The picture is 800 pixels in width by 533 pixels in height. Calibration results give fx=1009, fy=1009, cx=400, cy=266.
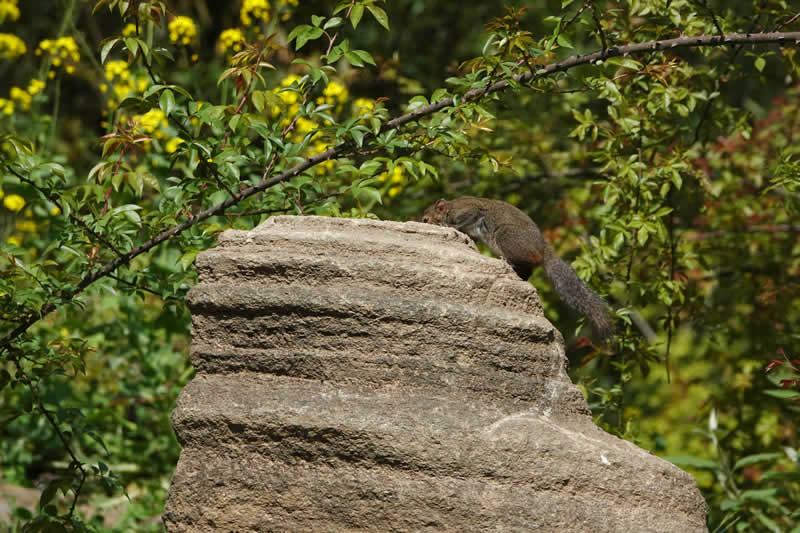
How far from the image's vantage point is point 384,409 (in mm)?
2814

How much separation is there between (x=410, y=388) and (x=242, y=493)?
1.84 feet

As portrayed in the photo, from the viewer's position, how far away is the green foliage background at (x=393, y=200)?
12.0 ft

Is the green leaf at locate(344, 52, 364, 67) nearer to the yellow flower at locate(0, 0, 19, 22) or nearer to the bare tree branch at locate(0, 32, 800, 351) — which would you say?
the bare tree branch at locate(0, 32, 800, 351)

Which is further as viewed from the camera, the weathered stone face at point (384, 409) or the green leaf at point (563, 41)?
the green leaf at point (563, 41)

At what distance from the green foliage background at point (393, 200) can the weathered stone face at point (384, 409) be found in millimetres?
699

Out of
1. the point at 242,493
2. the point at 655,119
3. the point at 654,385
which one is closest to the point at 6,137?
the point at 242,493

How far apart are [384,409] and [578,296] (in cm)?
147

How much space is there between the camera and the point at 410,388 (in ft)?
9.49

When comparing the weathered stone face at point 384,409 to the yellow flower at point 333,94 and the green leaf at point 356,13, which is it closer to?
the green leaf at point 356,13

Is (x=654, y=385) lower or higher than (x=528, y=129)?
lower

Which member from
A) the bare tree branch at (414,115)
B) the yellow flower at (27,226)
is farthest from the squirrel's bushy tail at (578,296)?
the yellow flower at (27,226)

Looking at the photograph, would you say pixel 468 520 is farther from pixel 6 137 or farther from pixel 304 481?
pixel 6 137

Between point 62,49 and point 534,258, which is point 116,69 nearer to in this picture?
point 62,49

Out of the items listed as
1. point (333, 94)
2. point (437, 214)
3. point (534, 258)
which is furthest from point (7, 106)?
point (534, 258)
